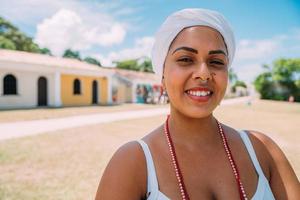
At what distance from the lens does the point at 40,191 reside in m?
4.46

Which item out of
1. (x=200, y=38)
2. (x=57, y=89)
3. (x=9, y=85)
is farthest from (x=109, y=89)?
(x=200, y=38)

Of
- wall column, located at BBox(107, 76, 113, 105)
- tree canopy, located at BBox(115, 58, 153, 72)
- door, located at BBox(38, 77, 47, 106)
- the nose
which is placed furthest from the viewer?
tree canopy, located at BBox(115, 58, 153, 72)

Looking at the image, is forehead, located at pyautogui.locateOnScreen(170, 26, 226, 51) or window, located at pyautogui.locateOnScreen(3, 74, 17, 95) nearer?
forehead, located at pyautogui.locateOnScreen(170, 26, 226, 51)

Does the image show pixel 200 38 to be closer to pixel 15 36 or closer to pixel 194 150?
pixel 194 150

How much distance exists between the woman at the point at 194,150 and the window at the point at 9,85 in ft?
67.2

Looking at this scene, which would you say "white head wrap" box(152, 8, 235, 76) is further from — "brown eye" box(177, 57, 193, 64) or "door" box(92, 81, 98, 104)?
"door" box(92, 81, 98, 104)

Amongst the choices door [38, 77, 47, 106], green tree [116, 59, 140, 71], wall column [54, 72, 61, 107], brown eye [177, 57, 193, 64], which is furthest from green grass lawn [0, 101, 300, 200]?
green tree [116, 59, 140, 71]

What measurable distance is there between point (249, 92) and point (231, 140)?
9573 centimetres

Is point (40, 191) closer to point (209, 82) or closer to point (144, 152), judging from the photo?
point (144, 152)

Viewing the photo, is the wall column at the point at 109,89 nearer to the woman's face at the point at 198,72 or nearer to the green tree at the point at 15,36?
the green tree at the point at 15,36

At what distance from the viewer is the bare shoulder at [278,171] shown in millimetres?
1578

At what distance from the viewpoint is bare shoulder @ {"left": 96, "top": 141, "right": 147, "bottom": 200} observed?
1.42m

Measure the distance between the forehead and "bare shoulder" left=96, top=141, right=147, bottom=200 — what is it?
63 centimetres

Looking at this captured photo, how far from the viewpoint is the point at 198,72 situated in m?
1.55
